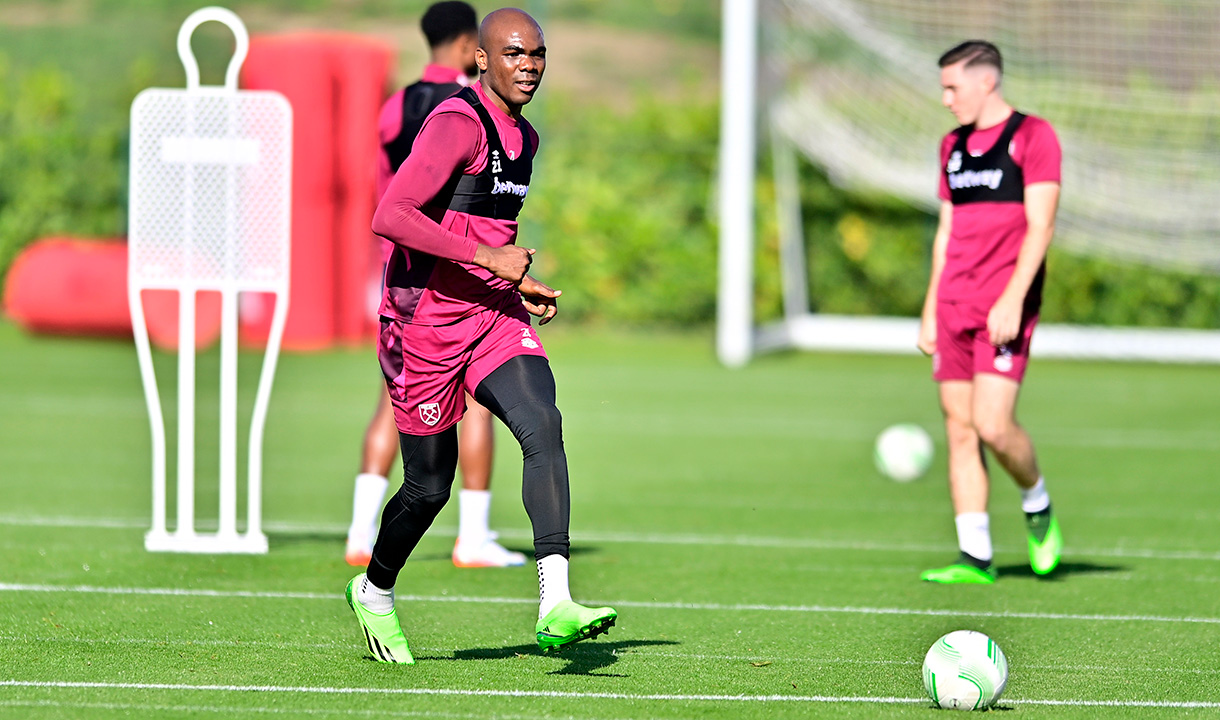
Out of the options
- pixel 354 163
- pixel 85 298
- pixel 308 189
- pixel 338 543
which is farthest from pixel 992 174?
pixel 85 298

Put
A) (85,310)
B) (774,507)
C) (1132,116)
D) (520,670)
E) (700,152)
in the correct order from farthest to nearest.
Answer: (700,152), (85,310), (1132,116), (774,507), (520,670)

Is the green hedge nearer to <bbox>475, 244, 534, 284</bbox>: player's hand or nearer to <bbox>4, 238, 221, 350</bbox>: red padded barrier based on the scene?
<bbox>4, 238, 221, 350</bbox>: red padded barrier

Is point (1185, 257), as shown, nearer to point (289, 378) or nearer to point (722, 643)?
point (289, 378)

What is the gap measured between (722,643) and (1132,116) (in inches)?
523

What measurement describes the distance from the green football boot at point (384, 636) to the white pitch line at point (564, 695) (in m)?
0.33

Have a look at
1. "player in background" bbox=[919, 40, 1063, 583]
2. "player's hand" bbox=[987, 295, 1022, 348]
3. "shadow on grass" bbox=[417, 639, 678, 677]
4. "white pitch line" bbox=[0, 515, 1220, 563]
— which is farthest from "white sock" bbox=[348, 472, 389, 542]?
"player's hand" bbox=[987, 295, 1022, 348]

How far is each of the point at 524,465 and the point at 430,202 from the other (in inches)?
33.7

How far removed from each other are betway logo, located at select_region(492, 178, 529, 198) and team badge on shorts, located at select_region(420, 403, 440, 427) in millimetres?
701

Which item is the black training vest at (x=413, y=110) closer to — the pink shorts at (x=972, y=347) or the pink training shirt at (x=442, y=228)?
the pink training shirt at (x=442, y=228)

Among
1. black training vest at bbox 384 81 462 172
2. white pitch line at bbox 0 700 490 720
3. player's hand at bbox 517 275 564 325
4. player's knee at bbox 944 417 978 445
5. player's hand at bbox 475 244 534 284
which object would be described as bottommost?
white pitch line at bbox 0 700 490 720

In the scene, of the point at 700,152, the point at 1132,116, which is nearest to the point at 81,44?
the point at 700,152

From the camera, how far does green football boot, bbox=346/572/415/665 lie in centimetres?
539

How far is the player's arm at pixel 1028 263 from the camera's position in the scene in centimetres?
690

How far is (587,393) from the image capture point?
51.7 ft
